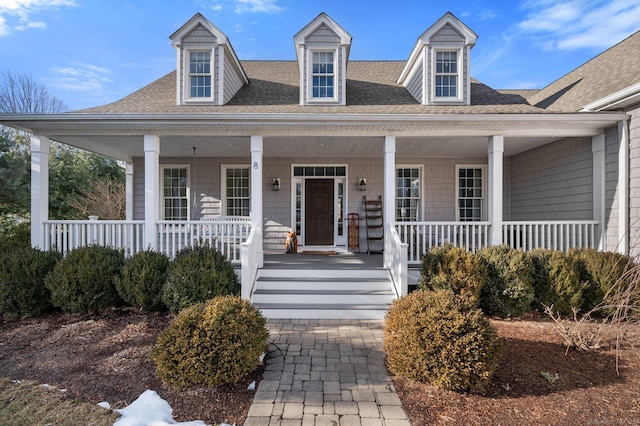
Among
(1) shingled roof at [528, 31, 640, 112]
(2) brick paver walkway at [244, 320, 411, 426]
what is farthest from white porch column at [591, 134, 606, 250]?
(2) brick paver walkway at [244, 320, 411, 426]

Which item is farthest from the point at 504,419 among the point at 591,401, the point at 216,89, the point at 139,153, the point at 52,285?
the point at 139,153

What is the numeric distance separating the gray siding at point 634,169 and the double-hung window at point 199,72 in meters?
8.49

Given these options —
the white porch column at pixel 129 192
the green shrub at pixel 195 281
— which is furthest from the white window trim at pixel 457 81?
the white porch column at pixel 129 192

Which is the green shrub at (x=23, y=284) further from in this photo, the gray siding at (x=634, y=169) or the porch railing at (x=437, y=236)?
the gray siding at (x=634, y=169)

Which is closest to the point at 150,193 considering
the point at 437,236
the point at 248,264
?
the point at 248,264

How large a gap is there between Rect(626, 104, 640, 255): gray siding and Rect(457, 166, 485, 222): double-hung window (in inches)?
150

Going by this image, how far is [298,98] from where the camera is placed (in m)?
7.84

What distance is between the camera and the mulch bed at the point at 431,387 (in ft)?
9.14

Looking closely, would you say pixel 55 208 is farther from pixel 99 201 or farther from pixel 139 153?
pixel 139 153

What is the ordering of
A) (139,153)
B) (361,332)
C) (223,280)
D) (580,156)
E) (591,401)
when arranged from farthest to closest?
(139,153)
(580,156)
(223,280)
(361,332)
(591,401)

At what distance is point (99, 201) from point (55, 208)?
167cm

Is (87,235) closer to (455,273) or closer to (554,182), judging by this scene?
(455,273)

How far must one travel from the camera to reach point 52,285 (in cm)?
536

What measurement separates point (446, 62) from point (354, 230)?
4.79 metres
